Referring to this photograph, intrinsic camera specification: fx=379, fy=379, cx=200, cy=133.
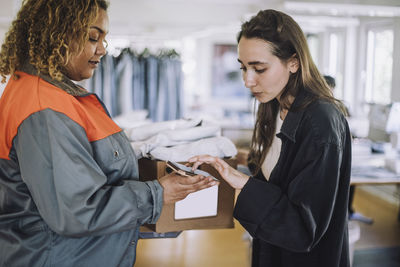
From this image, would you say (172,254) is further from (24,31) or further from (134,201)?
Answer: (24,31)

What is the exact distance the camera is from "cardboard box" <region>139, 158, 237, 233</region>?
4.66 feet

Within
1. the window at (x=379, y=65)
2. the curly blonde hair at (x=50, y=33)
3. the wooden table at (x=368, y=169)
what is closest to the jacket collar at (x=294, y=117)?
the curly blonde hair at (x=50, y=33)

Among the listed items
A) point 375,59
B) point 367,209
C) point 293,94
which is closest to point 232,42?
point 375,59

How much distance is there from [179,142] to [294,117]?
1.60 feet

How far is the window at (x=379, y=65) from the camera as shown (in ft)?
16.2

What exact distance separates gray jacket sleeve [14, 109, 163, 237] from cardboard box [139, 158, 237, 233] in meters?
0.37

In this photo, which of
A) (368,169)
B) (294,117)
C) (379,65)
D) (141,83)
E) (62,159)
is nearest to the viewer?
(62,159)

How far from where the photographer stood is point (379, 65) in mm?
5168

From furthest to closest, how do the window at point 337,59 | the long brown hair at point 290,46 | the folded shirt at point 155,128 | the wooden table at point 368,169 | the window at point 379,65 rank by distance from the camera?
the window at point 337,59 < the window at point 379,65 < the wooden table at point 368,169 < the folded shirt at point 155,128 < the long brown hair at point 290,46

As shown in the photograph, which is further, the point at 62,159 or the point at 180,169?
the point at 180,169

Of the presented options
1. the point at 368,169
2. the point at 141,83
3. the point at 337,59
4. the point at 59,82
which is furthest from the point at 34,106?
the point at 337,59

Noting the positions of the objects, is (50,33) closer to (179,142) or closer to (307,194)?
(179,142)

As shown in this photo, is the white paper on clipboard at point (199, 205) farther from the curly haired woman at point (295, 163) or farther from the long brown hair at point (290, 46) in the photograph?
the long brown hair at point (290, 46)

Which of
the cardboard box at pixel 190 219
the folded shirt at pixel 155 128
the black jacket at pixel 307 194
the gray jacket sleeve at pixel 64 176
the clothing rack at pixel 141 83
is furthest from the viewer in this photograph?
the clothing rack at pixel 141 83
